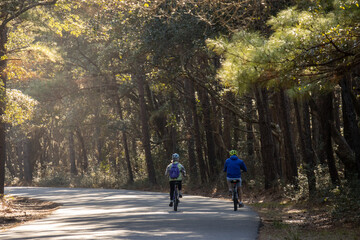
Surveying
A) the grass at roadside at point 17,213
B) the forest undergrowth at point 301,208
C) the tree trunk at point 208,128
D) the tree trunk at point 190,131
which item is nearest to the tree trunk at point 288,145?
the forest undergrowth at point 301,208

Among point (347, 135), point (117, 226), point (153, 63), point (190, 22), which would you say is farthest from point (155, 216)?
point (153, 63)

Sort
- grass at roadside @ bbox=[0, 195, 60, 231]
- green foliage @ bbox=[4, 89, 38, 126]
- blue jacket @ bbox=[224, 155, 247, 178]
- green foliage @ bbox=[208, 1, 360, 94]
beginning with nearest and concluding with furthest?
green foliage @ bbox=[208, 1, 360, 94] < blue jacket @ bbox=[224, 155, 247, 178] < grass at roadside @ bbox=[0, 195, 60, 231] < green foliage @ bbox=[4, 89, 38, 126]

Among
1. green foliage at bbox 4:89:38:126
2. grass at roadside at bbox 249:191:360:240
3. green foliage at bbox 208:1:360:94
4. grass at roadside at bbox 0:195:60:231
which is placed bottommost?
grass at roadside at bbox 249:191:360:240

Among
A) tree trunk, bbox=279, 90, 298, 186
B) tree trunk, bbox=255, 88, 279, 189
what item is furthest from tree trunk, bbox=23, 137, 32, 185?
tree trunk, bbox=279, 90, 298, 186

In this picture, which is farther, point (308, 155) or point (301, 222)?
point (308, 155)

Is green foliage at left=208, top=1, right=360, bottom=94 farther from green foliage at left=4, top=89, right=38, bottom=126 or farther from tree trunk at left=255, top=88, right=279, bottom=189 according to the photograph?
green foliage at left=4, top=89, right=38, bottom=126

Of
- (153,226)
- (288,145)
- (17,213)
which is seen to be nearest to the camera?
(153,226)

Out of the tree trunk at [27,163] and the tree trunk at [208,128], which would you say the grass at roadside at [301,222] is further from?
the tree trunk at [27,163]

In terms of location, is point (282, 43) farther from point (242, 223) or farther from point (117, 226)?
point (117, 226)

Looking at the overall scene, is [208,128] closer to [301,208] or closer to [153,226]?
[301,208]

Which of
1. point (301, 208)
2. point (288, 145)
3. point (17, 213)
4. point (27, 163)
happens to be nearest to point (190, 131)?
point (288, 145)

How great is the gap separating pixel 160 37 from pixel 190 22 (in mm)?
2092

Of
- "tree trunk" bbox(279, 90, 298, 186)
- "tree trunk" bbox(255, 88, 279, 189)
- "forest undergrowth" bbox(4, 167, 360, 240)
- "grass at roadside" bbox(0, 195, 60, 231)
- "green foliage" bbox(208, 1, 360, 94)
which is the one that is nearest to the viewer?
"green foliage" bbox(208, 1, 360, 94)

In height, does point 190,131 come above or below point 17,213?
above
